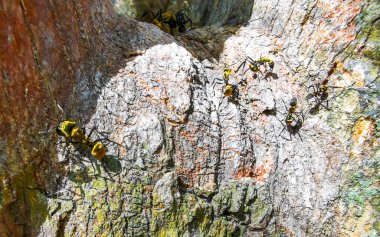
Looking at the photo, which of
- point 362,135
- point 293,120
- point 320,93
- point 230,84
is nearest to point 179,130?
point 230,84

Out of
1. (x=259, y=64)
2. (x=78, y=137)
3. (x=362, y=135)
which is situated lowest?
(x=78, y=137)

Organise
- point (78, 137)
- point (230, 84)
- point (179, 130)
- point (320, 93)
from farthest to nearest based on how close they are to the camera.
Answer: point (230, 84) → point (320, 93) → point (179, 130) → point (78, 137)

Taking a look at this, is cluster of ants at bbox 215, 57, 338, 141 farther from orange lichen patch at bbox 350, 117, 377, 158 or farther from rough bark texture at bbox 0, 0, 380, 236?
orange lichen patch at bbox 350, 117, 377, 158

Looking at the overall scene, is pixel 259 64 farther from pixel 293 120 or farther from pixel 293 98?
pixel 293 120

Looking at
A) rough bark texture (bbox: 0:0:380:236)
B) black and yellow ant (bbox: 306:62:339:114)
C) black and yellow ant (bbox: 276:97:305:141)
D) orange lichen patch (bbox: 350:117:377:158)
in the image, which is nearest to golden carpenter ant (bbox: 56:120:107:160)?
rough bark texture (bbox: 0:0:380:236)

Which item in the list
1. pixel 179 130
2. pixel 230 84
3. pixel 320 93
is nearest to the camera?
pixel 179 130

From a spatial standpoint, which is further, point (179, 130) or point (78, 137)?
point (179, 130)

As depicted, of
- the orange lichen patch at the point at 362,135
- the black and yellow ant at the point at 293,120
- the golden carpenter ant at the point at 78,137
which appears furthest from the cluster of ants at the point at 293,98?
the golden carpenter ant at the point at 78,137

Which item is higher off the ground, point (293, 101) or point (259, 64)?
point (259, 64)
